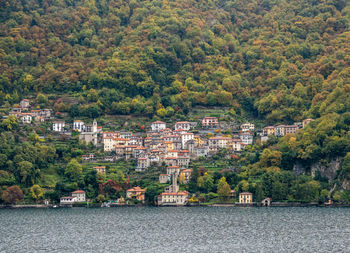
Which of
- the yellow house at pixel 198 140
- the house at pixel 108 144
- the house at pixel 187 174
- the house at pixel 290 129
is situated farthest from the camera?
the house at pixel 290 129

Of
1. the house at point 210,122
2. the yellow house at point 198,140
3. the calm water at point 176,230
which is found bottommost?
the calm water at point 176,230

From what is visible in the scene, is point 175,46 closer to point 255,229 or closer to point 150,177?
point 150,177

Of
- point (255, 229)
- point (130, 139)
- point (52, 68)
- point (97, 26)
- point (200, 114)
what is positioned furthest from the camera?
point (97, 26)

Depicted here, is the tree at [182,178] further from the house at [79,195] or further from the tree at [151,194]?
the house at [79,195]

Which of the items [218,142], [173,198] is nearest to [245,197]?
[173,198]

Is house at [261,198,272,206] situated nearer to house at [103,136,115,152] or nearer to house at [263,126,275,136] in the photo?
house at [263,126,275,136]

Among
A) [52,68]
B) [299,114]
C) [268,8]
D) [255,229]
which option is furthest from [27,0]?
[255,229]

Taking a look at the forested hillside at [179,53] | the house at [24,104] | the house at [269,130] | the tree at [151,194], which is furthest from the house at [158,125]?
the tree at [151,194]
